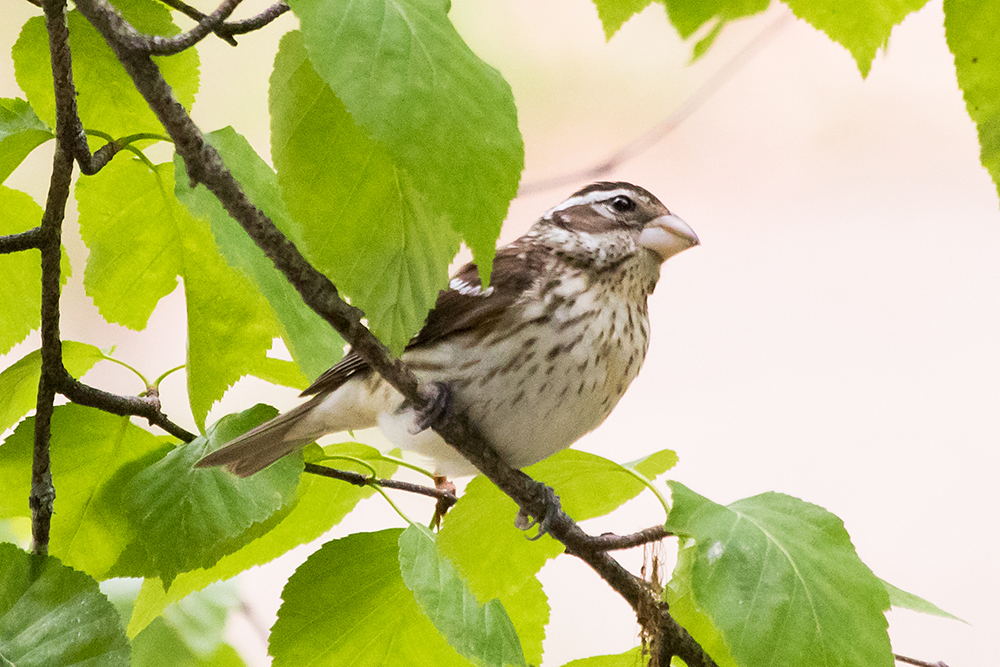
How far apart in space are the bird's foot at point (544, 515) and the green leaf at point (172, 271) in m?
0.16

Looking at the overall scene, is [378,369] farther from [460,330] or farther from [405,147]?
[460,330]

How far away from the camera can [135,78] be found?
30 cm

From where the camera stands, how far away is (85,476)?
52 centimetres

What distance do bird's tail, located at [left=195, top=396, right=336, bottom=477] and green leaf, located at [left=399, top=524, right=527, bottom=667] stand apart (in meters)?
0.10

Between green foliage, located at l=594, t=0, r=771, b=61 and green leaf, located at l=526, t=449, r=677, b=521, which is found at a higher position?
green foliage, located at l=594, t=0, r=771, b=61

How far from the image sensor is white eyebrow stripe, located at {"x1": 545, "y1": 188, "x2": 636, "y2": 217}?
874 millimetres

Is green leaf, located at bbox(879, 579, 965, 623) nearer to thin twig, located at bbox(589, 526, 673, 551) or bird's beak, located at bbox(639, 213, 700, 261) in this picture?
thin twig, located at bbox(589, 526, 673, 551)

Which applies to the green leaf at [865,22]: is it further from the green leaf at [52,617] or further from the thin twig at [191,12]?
the green leaf at [52,617]

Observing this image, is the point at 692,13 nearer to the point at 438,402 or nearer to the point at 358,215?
the point at 358,215

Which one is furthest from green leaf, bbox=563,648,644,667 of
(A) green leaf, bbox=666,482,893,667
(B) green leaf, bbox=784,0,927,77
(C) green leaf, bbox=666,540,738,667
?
(B) green leaf, bbox=784,0,927,77

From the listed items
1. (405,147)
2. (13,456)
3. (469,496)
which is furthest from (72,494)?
(405,147)

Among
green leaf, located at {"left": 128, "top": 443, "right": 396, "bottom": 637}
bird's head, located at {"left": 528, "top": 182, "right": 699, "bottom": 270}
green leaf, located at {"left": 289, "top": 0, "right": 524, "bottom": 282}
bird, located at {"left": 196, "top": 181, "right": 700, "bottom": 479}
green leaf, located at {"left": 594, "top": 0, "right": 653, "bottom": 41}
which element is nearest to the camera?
green leaf, located at {"left": 289, "top": 0, "right": 524, "bottom": 282}

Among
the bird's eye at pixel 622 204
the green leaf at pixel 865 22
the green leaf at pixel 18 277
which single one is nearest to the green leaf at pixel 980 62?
the green leaf at pixel 865 22

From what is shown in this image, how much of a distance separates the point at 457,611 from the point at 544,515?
0.06m
